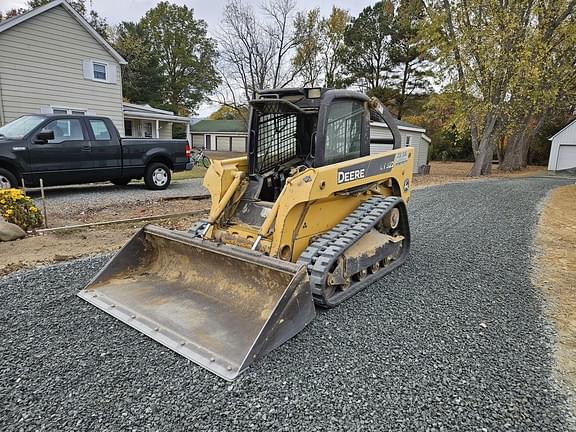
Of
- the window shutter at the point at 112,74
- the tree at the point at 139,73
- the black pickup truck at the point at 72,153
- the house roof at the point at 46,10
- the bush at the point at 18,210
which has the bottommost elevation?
the bush at the point at 18,210

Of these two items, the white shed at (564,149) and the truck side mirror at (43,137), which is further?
the white shed at (564,149)

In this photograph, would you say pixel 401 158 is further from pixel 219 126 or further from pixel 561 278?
pixel 219 126

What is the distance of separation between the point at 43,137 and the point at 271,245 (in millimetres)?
7289

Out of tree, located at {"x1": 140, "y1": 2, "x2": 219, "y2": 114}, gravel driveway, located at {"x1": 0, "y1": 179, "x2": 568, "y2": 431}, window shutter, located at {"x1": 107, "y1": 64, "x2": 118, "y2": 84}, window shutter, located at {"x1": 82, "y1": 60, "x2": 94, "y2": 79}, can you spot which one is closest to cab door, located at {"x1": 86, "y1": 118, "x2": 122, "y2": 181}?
gravel driveway, located at {"x1": 0, "y1": 179, "x2": 568, "y2": 431}

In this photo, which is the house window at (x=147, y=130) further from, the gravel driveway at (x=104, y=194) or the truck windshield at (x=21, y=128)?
the truck windshield at (x=21, y=128)

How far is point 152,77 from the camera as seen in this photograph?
36.5m

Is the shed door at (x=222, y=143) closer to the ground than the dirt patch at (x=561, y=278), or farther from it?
farther from it

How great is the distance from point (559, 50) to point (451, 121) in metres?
5.55

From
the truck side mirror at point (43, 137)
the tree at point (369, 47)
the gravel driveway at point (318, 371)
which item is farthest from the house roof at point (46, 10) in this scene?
the tree at point (369, 47)

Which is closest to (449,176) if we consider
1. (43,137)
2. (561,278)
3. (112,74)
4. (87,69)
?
(112,74)

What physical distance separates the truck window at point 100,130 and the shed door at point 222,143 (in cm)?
3194

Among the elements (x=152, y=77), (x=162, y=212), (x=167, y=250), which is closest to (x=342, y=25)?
(x=152, y=77)

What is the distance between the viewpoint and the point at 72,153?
9125 mm

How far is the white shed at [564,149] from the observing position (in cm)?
2564
